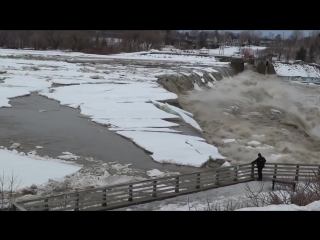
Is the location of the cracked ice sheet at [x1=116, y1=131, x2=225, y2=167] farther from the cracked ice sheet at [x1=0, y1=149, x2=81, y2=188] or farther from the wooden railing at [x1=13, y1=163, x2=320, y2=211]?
the cracked ice sheet at [x1=0, y1=149, x2=81, y2=188]

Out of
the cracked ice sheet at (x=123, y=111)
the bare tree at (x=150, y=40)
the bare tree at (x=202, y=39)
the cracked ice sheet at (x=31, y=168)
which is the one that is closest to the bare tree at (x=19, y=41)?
the bare tree at (x=150, y=40)

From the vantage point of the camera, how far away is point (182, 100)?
29.4 meters

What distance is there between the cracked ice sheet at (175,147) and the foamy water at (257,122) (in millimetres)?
1246

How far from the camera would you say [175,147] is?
16578 millimetres

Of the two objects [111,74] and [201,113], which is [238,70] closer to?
[111,74]

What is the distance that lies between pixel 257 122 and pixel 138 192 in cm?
1510

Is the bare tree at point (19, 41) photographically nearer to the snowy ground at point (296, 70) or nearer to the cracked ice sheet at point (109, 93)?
the snowy ground at point (296, 70)

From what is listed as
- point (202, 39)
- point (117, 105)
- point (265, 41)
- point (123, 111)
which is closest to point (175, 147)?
point (123, 111)

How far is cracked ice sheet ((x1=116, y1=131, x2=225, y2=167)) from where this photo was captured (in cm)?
1533

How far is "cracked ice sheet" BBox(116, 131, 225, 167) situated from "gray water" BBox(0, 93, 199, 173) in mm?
346

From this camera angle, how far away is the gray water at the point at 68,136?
50.1ft

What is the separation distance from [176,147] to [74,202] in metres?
7.03

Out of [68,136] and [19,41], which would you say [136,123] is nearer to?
[68,136]
